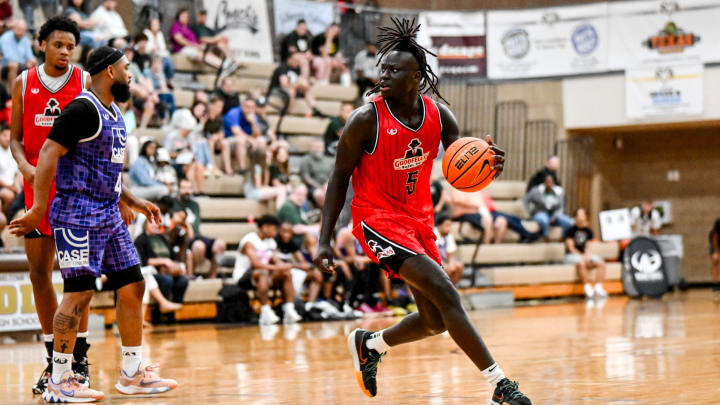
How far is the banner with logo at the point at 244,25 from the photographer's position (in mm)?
17281

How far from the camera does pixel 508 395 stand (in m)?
4.38

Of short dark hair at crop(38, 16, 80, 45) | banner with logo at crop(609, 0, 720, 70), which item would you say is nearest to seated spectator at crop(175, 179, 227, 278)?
short dark hair at crop(38, 16, 80, 45)

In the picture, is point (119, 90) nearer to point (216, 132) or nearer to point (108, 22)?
point (216, 132)

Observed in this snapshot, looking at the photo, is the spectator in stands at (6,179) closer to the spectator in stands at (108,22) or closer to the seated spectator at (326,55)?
the spectator in stands at (108,22)

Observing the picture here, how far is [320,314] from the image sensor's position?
42.4 feet

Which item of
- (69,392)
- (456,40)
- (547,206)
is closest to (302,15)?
(456,40)

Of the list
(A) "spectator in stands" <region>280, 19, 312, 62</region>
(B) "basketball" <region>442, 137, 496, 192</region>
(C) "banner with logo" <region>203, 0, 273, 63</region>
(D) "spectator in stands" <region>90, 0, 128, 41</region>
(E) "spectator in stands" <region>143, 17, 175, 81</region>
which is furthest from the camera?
(A) "spectator in stands" <region>280, 19, 312, 62</region>

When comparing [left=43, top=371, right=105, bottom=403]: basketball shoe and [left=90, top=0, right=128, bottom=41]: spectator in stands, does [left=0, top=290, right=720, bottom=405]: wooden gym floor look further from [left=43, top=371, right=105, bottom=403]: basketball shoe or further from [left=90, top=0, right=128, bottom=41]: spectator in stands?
[left=90, top=0, right=128, bottom=41]: spectator in stands

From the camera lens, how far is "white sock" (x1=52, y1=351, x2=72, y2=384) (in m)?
5.41

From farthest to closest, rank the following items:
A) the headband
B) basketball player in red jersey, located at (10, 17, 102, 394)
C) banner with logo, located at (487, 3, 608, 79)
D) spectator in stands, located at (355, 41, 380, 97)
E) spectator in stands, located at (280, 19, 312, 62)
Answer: banner with logo, located at (487, 3, 608, 79)
spectator in stands, located at (355, 41, 380, 97)
spectator in stands, located at (280, 19, 312, 62)
basketball player in red jersey, located at (10, 17, 102, 394)
the headband

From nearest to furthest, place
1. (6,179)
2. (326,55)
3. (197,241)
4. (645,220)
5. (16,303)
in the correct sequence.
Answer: (16,303) → (6,179) → (197,241) → (326,55) → (645,220)

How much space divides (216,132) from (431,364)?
337 inches

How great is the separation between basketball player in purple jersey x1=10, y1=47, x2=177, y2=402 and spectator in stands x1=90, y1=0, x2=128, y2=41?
31.2ft

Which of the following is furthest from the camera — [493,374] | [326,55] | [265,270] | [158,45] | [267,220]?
[326,55]
